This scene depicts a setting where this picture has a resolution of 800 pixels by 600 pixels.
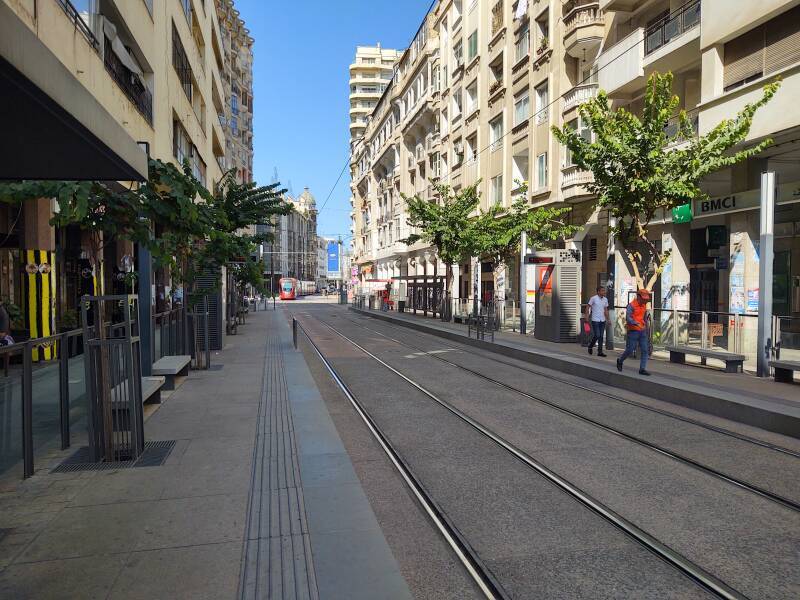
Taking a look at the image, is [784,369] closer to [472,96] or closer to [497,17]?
[497,17]

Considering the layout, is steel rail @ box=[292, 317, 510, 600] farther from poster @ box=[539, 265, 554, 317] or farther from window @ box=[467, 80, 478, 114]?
window @ box=[467, 80, 478, 114]

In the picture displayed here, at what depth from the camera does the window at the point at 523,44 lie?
92.3 ft

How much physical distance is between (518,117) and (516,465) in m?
25.7

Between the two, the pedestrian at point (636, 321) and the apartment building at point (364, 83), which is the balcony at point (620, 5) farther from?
the apartment building at point (364, 83)

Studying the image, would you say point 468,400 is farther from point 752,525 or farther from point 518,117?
point 518,117

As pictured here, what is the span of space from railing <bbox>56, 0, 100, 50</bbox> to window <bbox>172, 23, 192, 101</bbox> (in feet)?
29.4

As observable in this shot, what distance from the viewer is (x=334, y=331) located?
28172mm

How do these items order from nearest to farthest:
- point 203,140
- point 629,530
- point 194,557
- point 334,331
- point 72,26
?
point 194,557
point 629,530
point 72,26
point 334,331
point 203,140

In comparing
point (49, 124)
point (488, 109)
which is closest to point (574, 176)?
point (488, 109)

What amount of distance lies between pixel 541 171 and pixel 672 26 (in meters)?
8.72

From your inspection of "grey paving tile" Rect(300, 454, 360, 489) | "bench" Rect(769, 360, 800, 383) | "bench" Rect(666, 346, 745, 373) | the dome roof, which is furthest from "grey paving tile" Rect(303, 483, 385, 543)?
the dome roof

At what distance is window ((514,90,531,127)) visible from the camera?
93.3 feet

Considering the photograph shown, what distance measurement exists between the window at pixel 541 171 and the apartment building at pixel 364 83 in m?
64.0

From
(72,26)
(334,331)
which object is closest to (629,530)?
(72,26)
